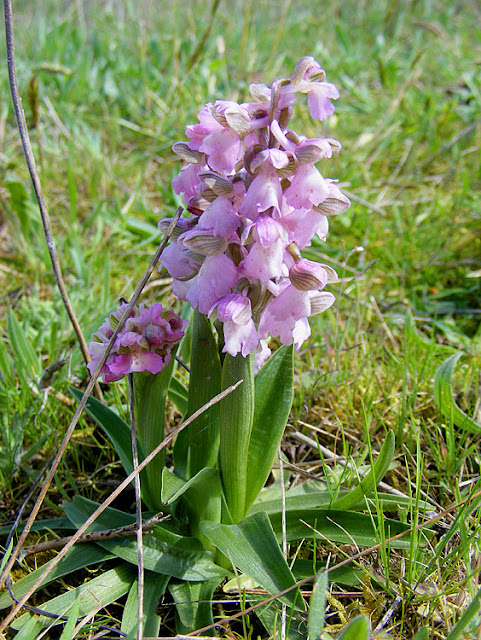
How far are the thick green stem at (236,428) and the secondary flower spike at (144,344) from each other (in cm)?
15

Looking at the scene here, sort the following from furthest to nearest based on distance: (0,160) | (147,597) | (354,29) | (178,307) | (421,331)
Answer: (354,29) < (0,160) < (421,331) < (178,307) < (147,597)

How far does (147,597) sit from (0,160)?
2612mm

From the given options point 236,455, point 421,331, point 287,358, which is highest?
point 287,358

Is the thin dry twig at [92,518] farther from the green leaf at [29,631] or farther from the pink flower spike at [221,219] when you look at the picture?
the pink flower spike at [221,219]

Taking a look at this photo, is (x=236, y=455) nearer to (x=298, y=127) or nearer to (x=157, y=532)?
(x=157, y=532)

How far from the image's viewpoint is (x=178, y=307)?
2.19 m

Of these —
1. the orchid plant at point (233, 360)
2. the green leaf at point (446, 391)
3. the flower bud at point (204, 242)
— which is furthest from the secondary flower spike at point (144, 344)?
the green leaf at point (446, 391)

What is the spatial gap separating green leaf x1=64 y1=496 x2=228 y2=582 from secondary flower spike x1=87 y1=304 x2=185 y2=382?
1.21 feet

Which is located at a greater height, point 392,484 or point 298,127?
point 298,127

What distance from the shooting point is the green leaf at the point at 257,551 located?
1.18 metres

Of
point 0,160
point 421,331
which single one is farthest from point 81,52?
point 421,331

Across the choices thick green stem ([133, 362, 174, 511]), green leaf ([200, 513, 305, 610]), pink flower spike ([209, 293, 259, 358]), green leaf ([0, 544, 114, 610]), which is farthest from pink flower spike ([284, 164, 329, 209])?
green leaf ([0, 544, 114, 610])

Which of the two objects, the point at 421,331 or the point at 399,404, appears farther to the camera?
the point at 421,331

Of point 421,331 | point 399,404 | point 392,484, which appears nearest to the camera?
point 392,484
